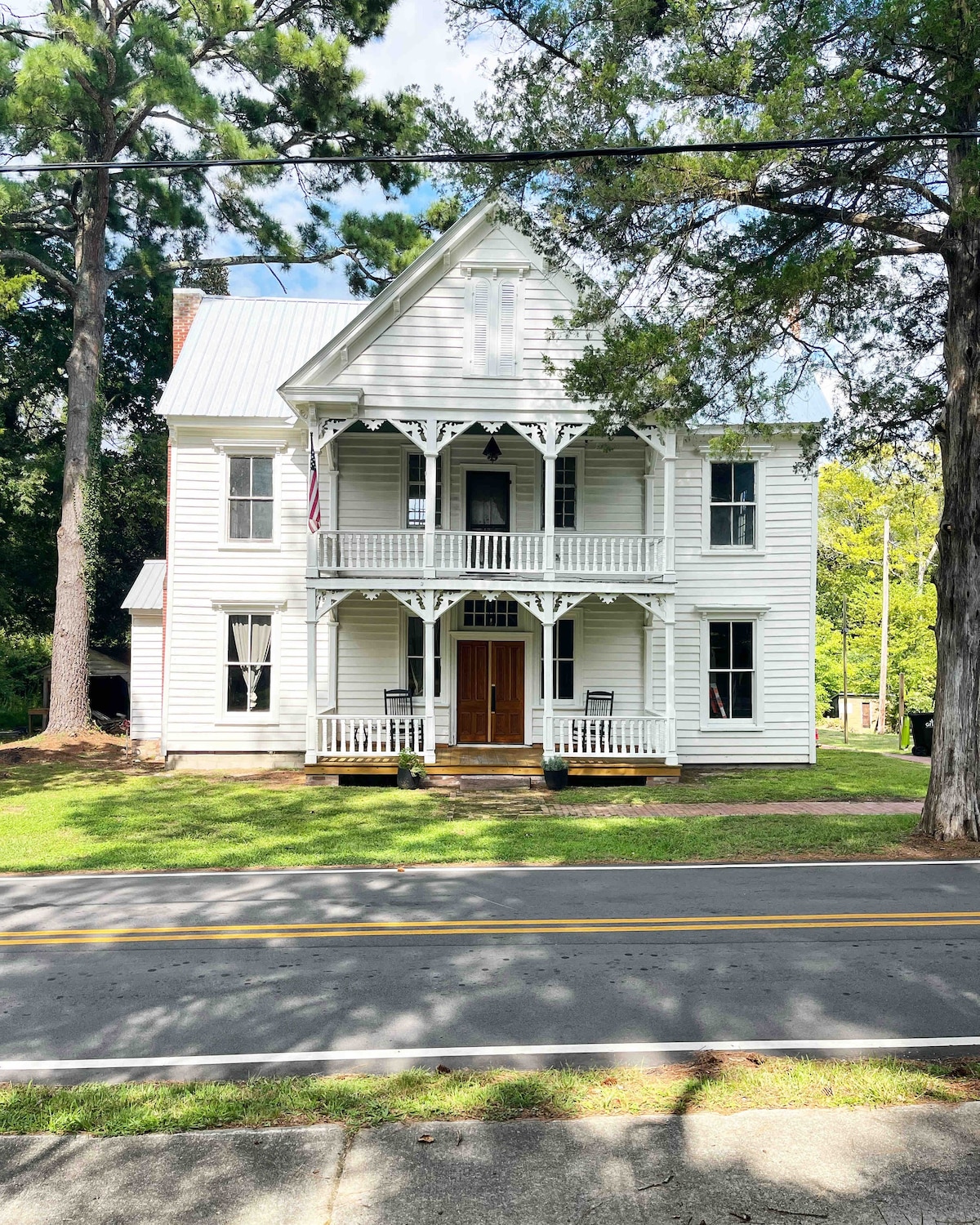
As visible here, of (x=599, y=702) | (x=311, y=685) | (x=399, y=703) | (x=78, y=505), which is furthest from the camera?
(x=78, y=505)

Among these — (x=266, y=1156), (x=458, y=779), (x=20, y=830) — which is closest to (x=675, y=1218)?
(x=266, y=1156)

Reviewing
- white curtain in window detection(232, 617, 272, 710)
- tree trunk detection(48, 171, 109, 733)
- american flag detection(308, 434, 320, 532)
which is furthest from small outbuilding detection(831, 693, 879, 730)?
tree trunk detection(48, 171, 109, 733)

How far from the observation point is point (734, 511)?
63.7ft

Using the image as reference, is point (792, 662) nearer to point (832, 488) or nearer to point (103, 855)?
point (103, 855)

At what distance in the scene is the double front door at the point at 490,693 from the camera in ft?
62.8

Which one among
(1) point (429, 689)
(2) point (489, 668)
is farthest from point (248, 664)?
(2) point (489, 668)

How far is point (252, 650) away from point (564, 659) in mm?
6605

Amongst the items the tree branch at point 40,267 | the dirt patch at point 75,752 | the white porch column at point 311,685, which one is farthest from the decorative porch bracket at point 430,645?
the tree branch at point 40,267

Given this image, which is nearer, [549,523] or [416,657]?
[549,523]

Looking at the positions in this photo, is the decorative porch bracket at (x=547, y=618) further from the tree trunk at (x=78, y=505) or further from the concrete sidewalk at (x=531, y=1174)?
the concrete sidewalk at (x=531, y=1174)

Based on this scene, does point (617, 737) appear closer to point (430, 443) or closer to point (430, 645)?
point (430, 645)

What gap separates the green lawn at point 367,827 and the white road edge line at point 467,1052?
5.37 m

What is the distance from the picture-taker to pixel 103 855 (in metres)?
11.1

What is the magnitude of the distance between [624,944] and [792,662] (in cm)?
1311
